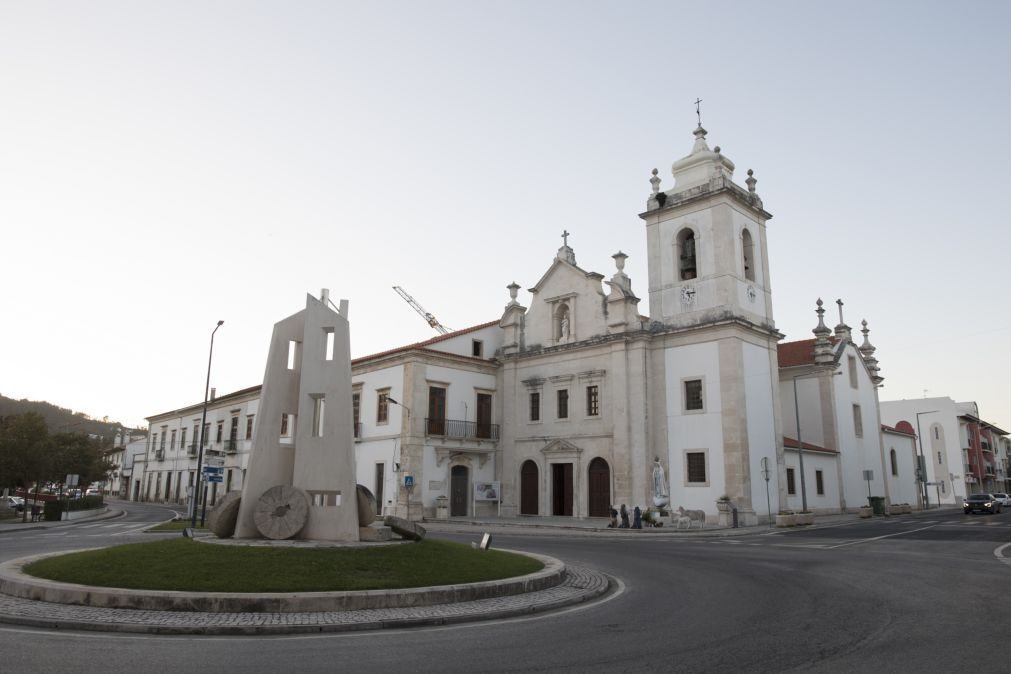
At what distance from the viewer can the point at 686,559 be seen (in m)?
16.9

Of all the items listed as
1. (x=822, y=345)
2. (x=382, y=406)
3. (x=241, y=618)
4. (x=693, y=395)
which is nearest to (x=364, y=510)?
(x=241, y=618)

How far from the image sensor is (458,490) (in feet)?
125

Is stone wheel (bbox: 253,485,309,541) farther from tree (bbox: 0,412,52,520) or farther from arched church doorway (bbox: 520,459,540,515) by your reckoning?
tree (bbox: 0,412,52,520)

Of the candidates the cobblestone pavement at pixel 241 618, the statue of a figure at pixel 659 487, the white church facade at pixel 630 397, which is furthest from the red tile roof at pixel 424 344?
the cobblestone pavement at pixel 241 618

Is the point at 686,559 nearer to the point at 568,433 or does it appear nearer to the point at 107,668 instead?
the point at 107,668

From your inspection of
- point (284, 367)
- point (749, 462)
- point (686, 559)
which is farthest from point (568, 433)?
point (284, 367)

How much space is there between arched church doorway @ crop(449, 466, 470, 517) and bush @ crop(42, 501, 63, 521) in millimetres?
20800

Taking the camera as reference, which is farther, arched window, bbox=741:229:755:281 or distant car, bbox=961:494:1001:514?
distant car, bbox=961:494:1001:514

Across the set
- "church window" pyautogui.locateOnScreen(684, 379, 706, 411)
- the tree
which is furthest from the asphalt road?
the tree

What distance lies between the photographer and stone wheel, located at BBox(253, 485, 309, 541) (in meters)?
13.5

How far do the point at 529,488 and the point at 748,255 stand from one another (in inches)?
667

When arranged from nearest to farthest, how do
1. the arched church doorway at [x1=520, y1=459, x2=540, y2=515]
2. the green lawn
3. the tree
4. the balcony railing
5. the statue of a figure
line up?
1. the green lawn
2. the statue of a figure
3. the tree
4. the balcony railing
5. the arched church doorway at [x1=520, y1=459, x2=540, y2=515]

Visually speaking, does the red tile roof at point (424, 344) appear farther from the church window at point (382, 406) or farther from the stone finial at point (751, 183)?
the stone finial at point (751, 183)

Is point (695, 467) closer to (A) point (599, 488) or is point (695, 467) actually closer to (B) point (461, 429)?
(A) point (599, 488)
